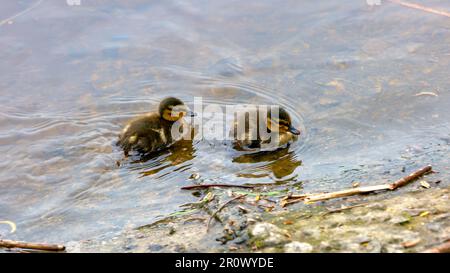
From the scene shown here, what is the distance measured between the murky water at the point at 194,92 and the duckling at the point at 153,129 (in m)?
0.10

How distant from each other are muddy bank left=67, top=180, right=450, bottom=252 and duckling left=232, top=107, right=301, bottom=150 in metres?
1.08

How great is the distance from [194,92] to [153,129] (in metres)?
0.75

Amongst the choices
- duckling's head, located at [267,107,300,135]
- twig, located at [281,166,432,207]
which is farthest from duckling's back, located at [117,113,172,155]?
twig, located at [281,166,432,207]

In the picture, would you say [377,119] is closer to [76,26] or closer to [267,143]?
[267,143]

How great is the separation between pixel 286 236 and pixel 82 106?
2.74 metres

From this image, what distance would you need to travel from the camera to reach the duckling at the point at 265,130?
3.89m

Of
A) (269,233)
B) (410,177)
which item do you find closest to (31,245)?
(269,233)

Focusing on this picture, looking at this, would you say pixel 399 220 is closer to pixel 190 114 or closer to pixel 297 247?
pixel 297 247

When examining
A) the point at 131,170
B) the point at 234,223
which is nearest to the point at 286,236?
the point at 234,223

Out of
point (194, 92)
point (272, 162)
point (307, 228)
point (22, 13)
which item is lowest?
point (272, 162)

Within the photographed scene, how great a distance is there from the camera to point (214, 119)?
4.38 metres

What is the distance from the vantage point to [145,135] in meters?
4.02

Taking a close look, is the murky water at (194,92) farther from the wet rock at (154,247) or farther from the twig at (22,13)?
the wet rock at (154,247)

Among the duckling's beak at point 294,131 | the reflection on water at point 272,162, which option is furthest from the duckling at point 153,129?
the duckling's beak at point 294,131
